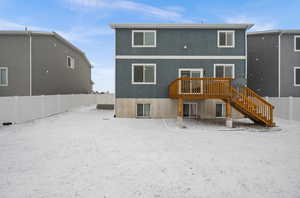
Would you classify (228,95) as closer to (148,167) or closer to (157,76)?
(157,76)

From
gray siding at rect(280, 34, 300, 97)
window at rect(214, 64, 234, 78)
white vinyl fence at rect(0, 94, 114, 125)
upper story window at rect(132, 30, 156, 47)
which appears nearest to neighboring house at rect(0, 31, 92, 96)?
white vinyl fence at rect(0, 94, 114, 125)

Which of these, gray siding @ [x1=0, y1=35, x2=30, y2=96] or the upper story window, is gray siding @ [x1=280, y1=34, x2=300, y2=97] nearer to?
the upper story window

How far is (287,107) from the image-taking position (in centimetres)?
1317

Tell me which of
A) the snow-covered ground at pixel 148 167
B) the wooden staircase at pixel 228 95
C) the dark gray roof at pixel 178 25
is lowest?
the snow-covered ground at pixel 148 167

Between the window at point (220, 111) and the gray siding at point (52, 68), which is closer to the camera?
the window at point (220, 111)

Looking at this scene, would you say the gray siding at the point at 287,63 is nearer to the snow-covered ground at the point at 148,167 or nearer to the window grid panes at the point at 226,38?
the window grid panes at the point at 226,38

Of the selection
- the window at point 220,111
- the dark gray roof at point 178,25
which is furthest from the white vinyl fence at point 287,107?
the dark gray roof at point 178,25

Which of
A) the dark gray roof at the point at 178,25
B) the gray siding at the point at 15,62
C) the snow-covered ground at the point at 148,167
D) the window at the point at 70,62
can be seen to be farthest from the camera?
the window at the point at 70,62

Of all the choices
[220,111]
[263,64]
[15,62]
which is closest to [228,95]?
[220,111]

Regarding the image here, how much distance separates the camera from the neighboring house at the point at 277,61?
A: 15.3 meters

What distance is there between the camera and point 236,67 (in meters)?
13.3

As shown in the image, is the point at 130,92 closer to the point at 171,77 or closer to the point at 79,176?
the point at 171,77

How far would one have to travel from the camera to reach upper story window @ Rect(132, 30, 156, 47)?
13445 millimetres

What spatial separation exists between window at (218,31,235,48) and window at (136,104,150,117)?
8.08 meters
